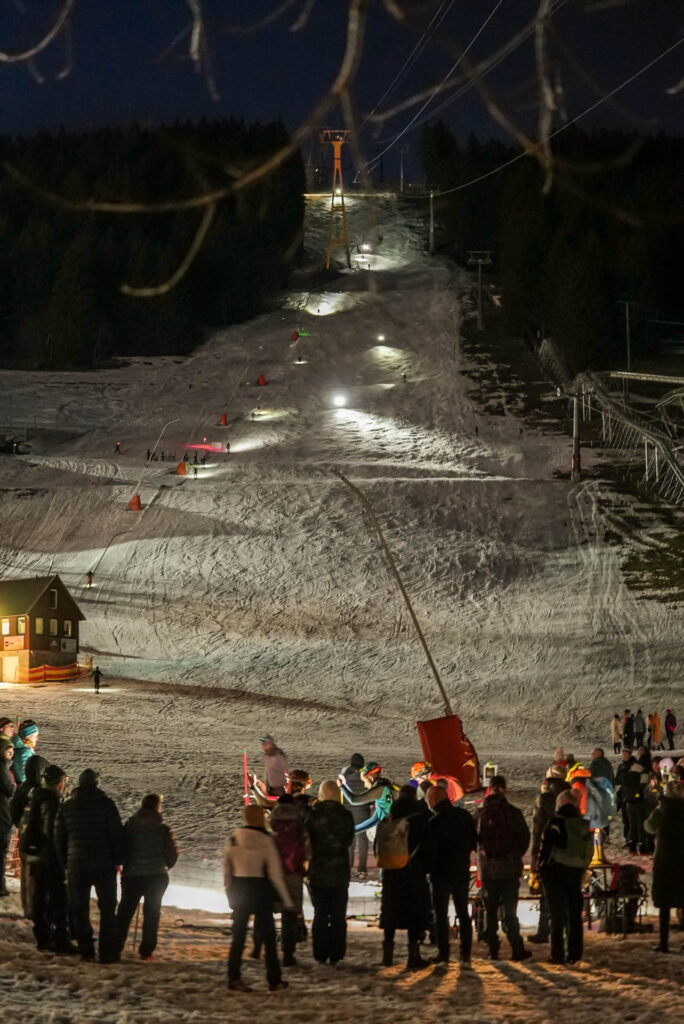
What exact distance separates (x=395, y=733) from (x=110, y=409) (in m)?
46.4

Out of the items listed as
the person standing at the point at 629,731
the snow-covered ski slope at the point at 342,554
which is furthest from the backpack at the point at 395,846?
the person standing at the point at 629,731

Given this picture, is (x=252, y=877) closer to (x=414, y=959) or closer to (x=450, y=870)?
(x=414, y=959)

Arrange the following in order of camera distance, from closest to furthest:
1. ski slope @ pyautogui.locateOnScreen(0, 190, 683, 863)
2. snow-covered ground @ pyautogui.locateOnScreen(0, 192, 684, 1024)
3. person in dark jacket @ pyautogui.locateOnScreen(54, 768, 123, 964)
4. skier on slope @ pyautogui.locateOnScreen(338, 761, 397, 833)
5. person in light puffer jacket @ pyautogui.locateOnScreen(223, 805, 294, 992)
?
1. person in light puffer jacket @ pyautogui.locateOnScreen(223, 805, 294, 992)
2. snow-covered ground @ pyautogui.locateOnScreen(0, 192, 684, 1024)
3. person in dark jacket @ pyautogui.locateOnScreen(54, 768, 123, 964)
4. skier on slope @ pyautogui.locateOnScreen(338, 761, 397, 833)
5. ski slope @ pyautogui.locateOnScreen(0, 190, 683, 863)

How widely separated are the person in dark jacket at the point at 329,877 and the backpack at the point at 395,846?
31 centimetres

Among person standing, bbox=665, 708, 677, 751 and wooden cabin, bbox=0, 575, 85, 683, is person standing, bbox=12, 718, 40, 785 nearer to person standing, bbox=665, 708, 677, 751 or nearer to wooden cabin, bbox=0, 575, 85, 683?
person standing, bbox=665, 708, 677, 751

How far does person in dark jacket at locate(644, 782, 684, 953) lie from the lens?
9.78 meters

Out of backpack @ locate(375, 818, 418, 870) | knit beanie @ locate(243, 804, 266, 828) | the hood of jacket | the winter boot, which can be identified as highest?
knit beanie @ locate(243, 804, 266, 828)

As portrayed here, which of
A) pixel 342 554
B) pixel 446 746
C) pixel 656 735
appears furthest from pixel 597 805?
pixel 342 554

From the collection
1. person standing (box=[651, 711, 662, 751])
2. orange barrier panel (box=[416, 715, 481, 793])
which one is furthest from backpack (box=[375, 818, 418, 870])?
person standing (box=[651, 711, 662, 751])

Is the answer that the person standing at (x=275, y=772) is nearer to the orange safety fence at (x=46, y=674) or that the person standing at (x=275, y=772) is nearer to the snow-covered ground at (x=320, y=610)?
the snow-covered ground at (x=320, y=610)

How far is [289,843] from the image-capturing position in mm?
9672

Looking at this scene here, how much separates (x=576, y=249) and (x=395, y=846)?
8969cm

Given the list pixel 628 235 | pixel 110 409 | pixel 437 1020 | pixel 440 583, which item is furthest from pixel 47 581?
pixel 628 235

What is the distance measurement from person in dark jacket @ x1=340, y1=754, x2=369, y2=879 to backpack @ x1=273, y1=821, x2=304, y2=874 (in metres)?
2.80
